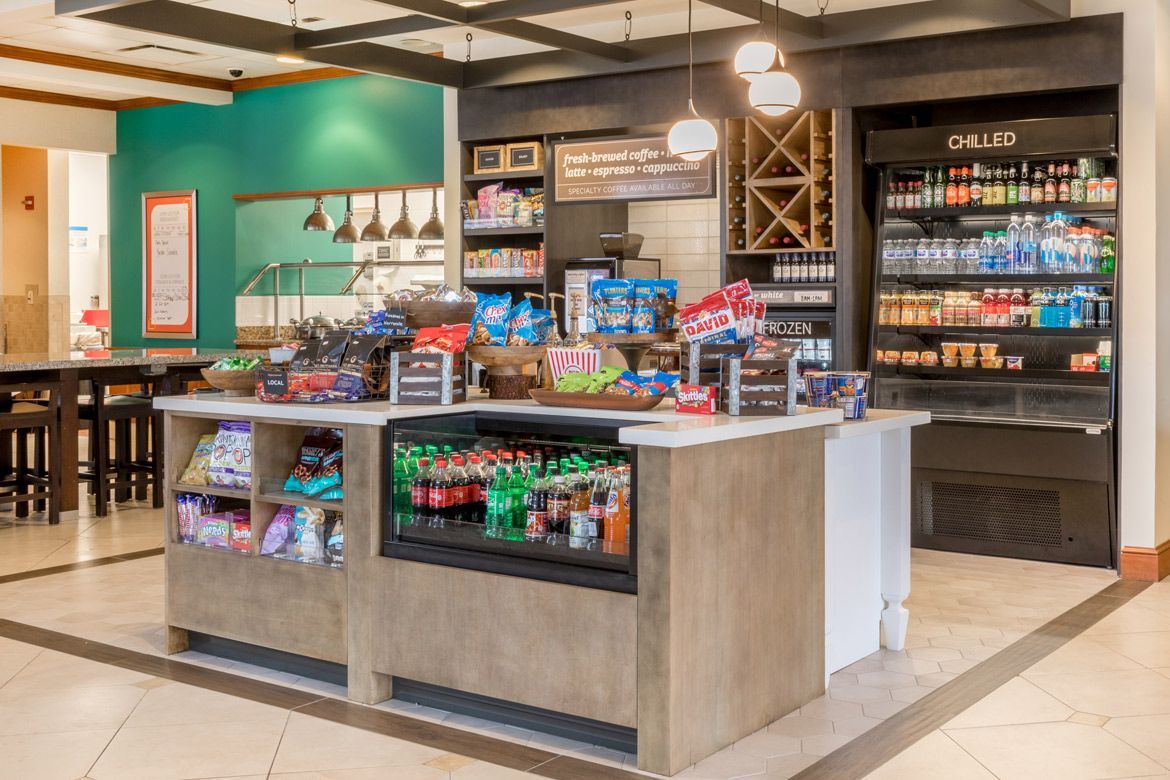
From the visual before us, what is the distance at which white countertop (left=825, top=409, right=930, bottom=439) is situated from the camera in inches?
166

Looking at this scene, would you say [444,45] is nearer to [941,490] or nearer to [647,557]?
[941,490]

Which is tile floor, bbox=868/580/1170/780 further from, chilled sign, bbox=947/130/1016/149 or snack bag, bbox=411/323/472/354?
chilled sign, bbox=947/130/1016/149

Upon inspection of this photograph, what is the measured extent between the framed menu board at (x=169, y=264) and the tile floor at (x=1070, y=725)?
886 cm

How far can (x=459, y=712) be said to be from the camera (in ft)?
13.3

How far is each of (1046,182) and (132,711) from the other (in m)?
5.15

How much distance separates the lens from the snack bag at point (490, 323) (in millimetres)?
4645

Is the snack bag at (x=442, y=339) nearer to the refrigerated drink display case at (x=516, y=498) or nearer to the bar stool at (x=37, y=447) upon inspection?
the refrigerated drink display case at (x=516, y=498)

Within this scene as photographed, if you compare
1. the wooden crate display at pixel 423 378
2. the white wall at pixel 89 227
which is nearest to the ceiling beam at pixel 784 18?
the wooden crate display at pixel 423 378

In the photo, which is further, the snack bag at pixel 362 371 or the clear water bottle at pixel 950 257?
the clear water bottle at pixel 950 257

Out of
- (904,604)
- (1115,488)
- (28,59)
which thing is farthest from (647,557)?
(28,59)

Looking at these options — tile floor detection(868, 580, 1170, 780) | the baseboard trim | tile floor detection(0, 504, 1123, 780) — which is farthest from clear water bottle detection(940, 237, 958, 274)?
tile floor detection(868, 580, 1170, 780)

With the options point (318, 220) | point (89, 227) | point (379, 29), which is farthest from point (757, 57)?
point (89, 227)

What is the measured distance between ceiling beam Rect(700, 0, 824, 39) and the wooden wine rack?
0.51m

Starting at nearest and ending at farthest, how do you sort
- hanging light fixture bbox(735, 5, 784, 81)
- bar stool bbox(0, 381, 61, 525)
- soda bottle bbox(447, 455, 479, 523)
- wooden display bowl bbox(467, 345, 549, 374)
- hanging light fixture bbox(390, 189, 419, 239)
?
soda bottle bbox(447, 455, 479, 523), wooden display bowl bbox(467, 345, 549, 374), hanging light fixture bbox(735, 5, 784, 81), bar stool bbox(0, 381, 61, 525), hanging light fixture bbox(390, 189, 419, 239)
